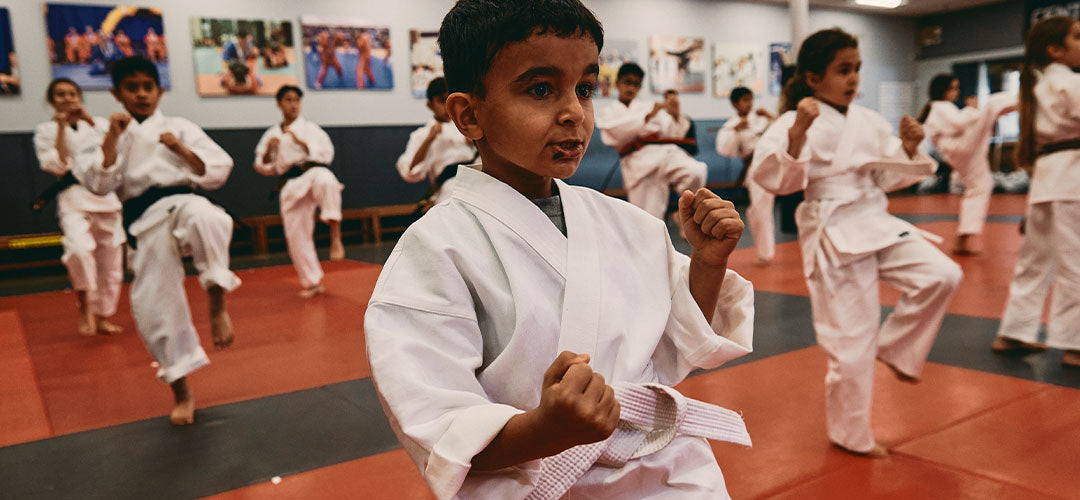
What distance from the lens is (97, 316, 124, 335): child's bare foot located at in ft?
17.2

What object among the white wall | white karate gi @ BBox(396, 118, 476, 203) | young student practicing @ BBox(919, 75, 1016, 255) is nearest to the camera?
white karate gi @ BBox(396, 118, 476, 203)

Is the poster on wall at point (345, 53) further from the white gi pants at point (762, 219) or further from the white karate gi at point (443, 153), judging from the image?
the white gi pants at point (762, 219)

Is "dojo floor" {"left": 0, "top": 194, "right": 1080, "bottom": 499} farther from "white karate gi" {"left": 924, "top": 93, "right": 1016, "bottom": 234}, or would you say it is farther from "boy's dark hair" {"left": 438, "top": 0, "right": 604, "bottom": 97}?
"white karate gi" {"left": 924, "top": 93, "right": 1016, "bottom": 234}

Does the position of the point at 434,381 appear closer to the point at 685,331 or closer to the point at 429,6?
the point at 685,331

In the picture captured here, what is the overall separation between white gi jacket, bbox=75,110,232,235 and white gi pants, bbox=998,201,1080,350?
160 inches

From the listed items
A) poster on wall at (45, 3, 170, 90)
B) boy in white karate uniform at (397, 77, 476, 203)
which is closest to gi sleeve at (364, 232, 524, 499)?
boy in white karate uniform at (397, 77, 476, 203)

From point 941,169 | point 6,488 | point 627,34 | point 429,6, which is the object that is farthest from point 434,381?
point 941,169

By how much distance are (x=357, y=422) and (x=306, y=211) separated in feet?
12.9

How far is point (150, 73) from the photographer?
3322mm

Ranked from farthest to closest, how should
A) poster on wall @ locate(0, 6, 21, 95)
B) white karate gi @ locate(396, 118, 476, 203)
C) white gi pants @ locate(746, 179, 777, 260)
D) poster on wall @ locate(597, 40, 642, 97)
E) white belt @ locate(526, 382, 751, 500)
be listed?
poster on wall @ locate(597, 40, 642, 97) → poster on wall @ locate(0, 6, 21, 95) → white gi pants @ locate(746, 179, 777, 260) → white karate gi @ locate(396, 118, 476, 203) → white belt @ locate(526, 382, 751, 500)

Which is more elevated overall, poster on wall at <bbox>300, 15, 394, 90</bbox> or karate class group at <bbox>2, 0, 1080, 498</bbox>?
poster on wall at <bbox>300, 15, 394, 90</bbox>

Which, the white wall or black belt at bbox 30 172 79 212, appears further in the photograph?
the white wall

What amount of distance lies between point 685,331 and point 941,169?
16242mm

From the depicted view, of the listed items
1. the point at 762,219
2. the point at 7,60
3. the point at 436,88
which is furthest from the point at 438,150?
the point at 7,60
